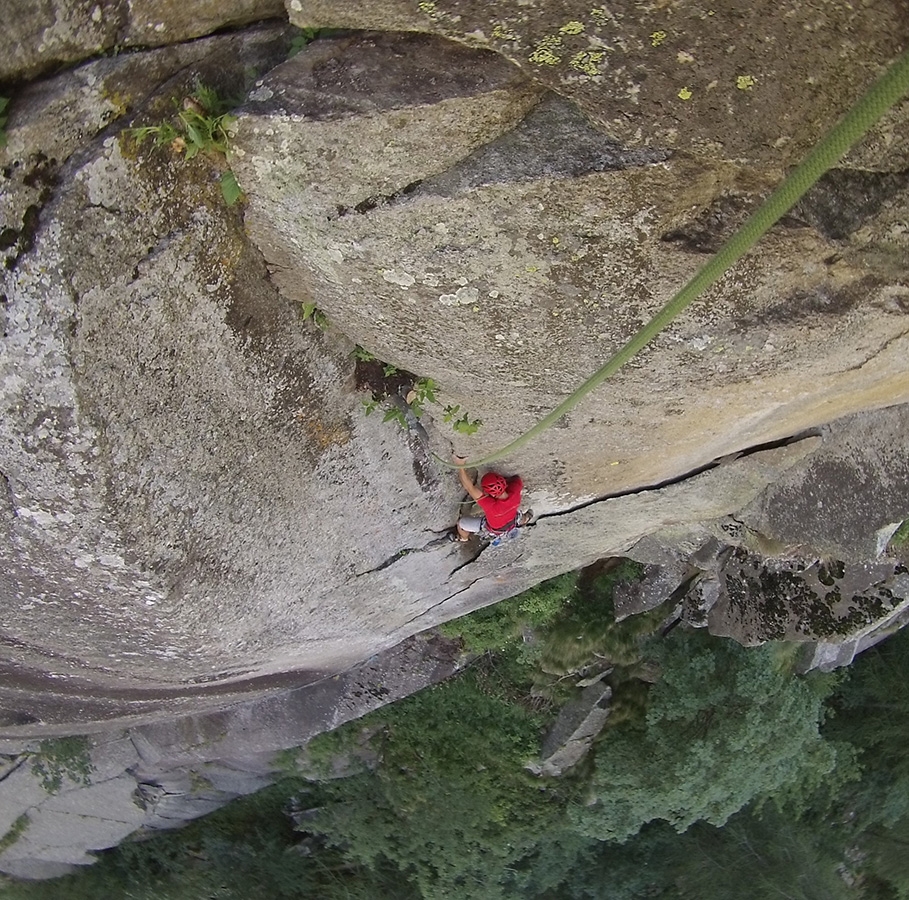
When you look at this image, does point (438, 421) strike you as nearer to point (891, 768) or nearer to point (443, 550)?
point (443, 550)

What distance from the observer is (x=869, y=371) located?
3.54 meters

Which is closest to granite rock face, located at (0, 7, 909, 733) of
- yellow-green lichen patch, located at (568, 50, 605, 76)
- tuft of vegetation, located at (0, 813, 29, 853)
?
yellow-green lichen patch, located at (568, 50, 605, 76)

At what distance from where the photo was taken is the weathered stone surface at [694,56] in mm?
2064

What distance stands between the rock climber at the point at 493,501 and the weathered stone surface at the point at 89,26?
8.06 feet

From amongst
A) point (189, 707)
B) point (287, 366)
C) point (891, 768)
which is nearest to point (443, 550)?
point (287, 366)

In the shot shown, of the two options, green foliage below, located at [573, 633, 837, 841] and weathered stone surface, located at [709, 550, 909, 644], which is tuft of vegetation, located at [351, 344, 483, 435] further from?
green foliage below, located at [573, 633, 837, 841]

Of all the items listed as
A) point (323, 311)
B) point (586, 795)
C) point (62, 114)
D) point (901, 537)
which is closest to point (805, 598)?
point (901, 537)

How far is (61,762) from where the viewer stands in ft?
29.7

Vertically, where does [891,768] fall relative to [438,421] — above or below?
below

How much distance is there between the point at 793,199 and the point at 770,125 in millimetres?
792

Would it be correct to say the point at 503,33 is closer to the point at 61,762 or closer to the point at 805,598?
the point at 805,598

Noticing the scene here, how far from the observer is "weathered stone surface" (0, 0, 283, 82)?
234cm

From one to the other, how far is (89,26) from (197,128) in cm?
43

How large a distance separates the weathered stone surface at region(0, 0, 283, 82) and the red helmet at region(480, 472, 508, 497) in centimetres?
272
